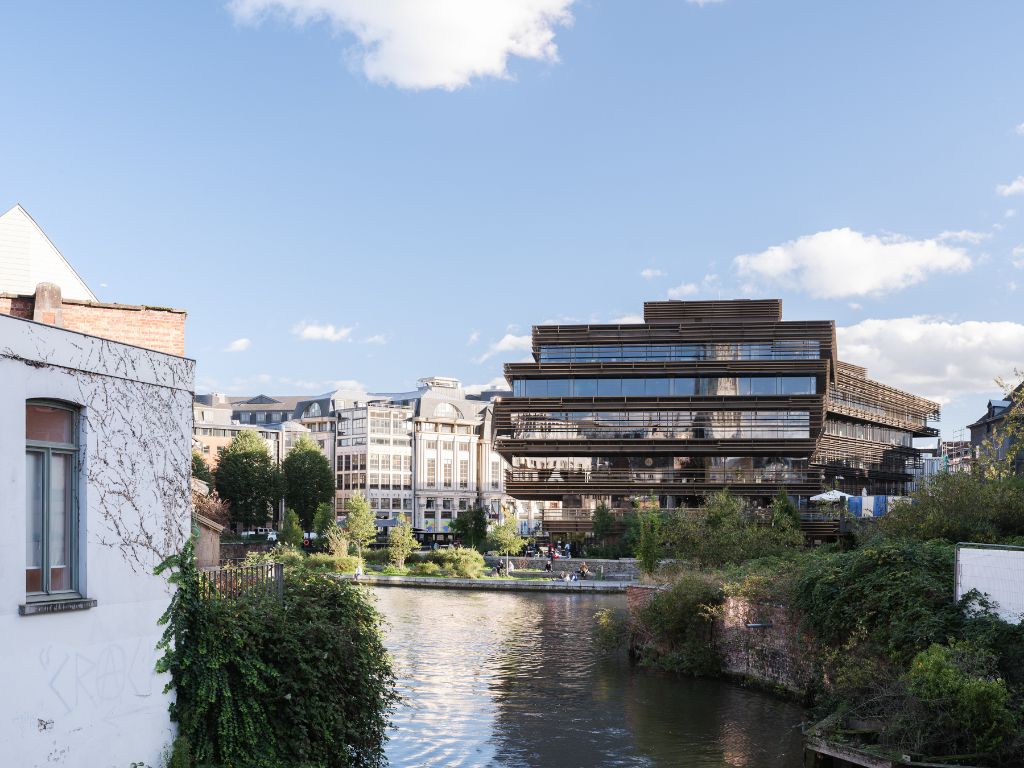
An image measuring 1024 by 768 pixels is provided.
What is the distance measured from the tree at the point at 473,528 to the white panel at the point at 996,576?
66.0 m

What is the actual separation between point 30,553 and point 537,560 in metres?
68.1

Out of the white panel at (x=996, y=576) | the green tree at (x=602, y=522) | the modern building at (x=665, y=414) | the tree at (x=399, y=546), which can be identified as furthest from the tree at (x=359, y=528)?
the white panel at (x=996, y=576)

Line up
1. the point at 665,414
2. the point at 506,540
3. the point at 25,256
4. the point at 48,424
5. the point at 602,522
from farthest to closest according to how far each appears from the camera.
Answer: the point at 506,540 < the point at 665,414 < the point at 602,522 < the point at 25,256 < the point at 48,424

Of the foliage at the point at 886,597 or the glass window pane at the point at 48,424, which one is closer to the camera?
the glass window pane at the point at 48,424

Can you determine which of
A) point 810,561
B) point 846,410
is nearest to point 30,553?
point 810,561

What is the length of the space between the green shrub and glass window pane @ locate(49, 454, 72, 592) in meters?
59.3

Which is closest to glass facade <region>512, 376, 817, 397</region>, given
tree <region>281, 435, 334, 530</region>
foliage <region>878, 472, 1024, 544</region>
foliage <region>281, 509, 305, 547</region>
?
foliage <region>281, 509, 305, 547</region>

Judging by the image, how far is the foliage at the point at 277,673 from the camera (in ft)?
44.7

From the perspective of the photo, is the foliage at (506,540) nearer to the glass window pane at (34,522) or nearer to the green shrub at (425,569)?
the green shrub at (425,569)

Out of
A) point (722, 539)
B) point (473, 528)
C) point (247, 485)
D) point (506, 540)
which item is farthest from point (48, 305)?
point (247, 485)

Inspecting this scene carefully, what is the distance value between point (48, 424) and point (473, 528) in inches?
2996

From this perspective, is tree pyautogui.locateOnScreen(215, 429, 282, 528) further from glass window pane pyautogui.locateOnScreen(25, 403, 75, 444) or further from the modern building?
glass window pane pyautogui.locateOnScreen(25, 403, 75, 444)

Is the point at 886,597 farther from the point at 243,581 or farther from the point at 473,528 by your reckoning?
the point at 473,528

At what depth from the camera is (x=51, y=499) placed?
11.8 meters
